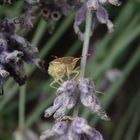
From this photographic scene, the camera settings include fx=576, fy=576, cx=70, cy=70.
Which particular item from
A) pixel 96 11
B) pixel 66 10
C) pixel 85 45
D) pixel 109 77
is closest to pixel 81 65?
pixel 85 45

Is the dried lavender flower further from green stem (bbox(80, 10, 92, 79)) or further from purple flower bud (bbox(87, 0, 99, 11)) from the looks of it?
purple flower bud (bbox(87, 0, 99, 11))

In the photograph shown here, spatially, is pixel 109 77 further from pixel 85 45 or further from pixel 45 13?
pixel 85 45

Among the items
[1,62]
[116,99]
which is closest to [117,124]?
[116,99]

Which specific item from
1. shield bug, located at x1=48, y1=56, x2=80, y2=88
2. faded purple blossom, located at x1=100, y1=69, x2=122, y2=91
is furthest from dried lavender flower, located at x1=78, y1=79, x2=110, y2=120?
faded purple blossom, located at x1=100, y1=69, x2=122, y2=91

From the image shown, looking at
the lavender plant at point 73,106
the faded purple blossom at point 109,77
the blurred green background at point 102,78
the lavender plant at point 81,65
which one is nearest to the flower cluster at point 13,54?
the lavender plant at point 81,65

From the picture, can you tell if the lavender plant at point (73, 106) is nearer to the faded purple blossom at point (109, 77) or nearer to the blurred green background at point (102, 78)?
the blurred green background at point (102, 78)

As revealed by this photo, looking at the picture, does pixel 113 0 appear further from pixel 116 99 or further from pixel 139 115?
pixel 116 99
